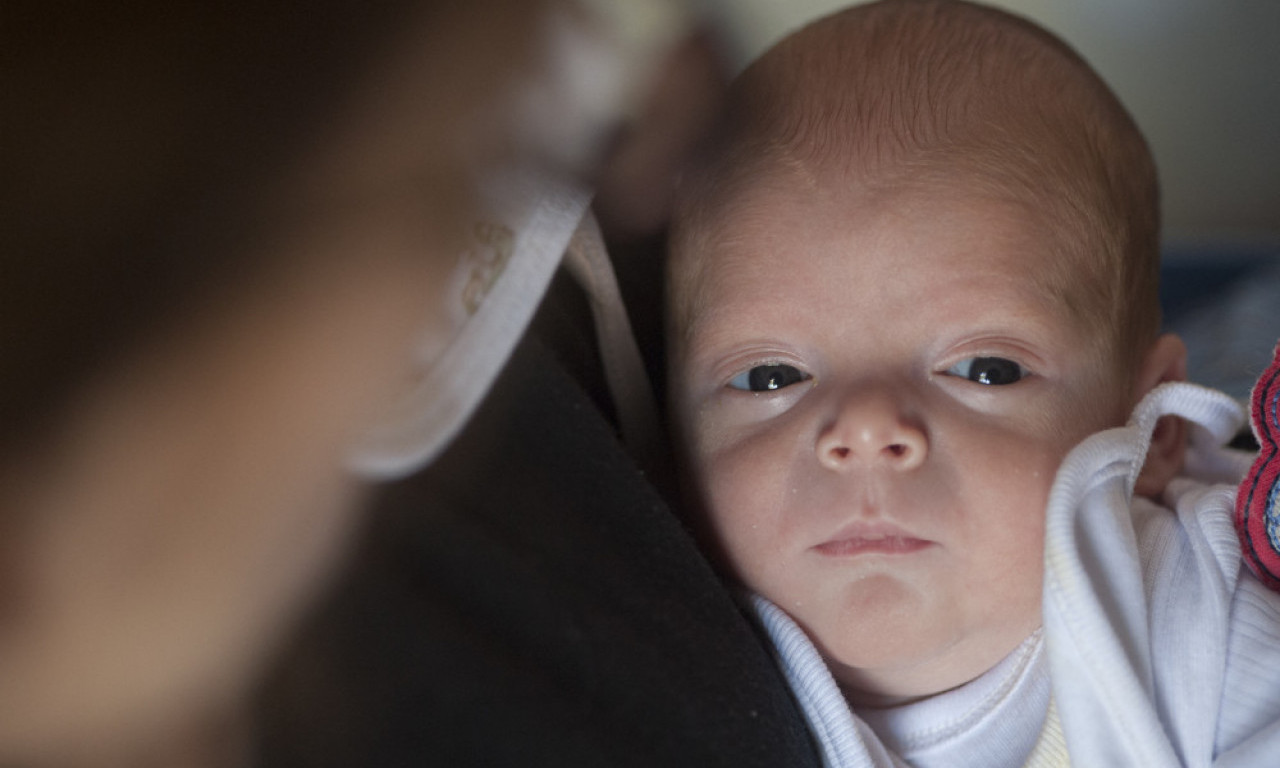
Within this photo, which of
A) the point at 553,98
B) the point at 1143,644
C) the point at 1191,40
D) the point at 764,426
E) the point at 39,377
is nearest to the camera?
the point at 39,377

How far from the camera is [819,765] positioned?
2.63ft

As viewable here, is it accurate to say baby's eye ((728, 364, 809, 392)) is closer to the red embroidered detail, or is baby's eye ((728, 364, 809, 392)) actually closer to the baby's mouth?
the baby's mouth

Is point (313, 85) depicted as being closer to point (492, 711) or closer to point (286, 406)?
point (286, 406)

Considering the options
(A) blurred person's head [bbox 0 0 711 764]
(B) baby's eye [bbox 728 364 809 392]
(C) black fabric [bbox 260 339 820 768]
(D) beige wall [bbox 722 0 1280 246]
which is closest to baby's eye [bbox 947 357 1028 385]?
(B) baby's eye [bbox 728 364 809 392]

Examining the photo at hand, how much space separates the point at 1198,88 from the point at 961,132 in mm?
1399

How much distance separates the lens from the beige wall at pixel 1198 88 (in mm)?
1957

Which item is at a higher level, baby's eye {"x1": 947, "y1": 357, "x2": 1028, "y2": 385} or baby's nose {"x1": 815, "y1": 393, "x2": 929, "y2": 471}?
baby's eye {"x1": 947, "y1": 357, "x2": 1028, "y2": 385}

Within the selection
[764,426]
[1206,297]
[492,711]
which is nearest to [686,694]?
[492,711]

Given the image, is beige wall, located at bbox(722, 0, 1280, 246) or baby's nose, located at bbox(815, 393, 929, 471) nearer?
baby's nose, located at bbox(815, 393, 929, 471)

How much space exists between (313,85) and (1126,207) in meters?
0.76

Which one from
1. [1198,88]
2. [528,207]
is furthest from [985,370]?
[1198,88]

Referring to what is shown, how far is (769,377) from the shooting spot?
0.89 meters

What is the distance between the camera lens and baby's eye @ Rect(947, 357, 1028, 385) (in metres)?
0.84

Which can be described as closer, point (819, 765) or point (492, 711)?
point (492, 711)
